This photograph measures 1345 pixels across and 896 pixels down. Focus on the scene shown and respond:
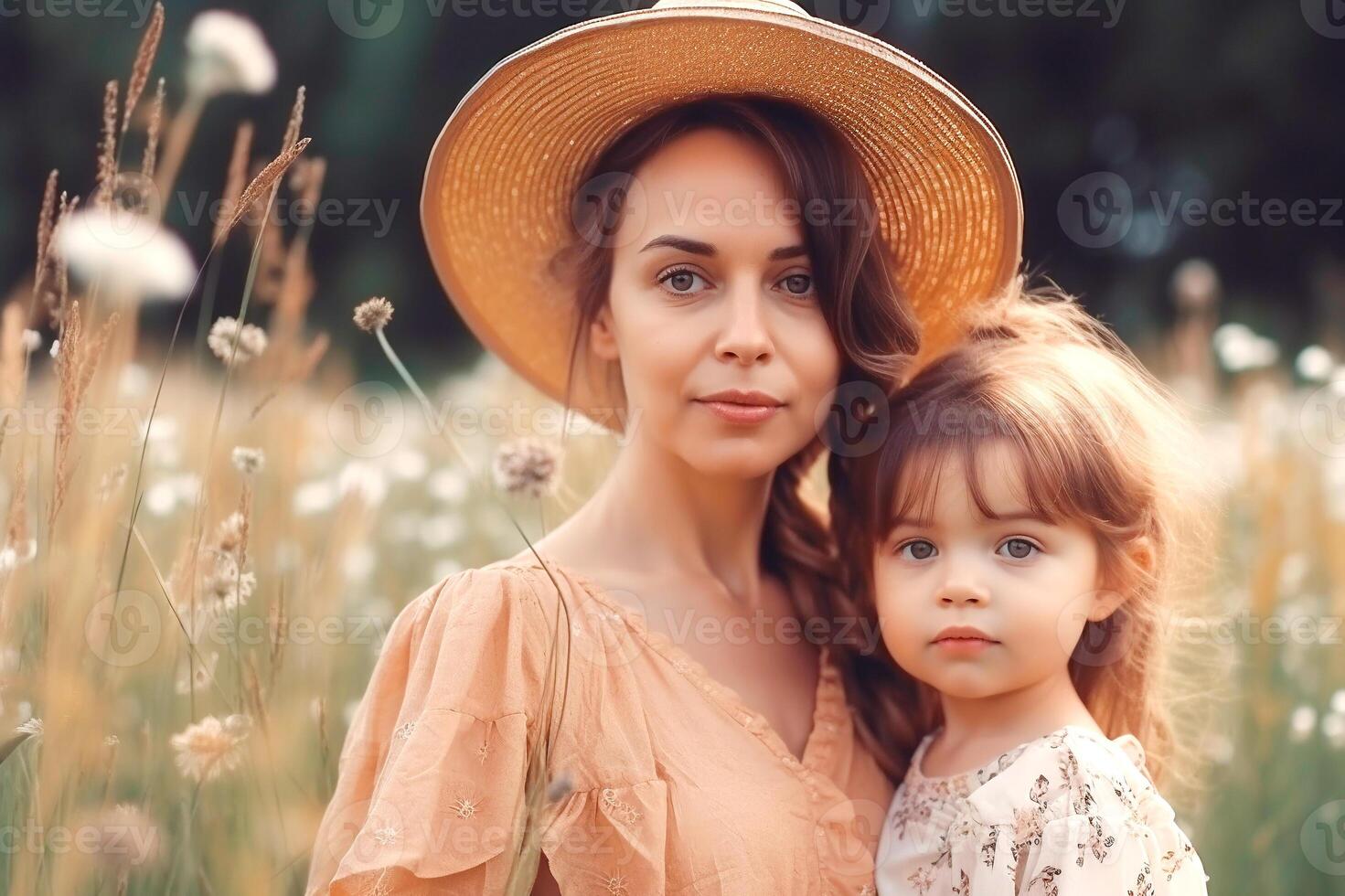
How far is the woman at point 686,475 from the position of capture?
177 cm

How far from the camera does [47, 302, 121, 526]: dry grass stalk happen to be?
A: 5.37ft

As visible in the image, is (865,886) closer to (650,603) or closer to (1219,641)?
(650,603)

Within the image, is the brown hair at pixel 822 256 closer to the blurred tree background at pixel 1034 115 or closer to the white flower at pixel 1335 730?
the white flower at pixel 1335 730

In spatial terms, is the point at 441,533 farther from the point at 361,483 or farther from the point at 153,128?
the point at 153,128

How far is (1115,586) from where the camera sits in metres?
1.98

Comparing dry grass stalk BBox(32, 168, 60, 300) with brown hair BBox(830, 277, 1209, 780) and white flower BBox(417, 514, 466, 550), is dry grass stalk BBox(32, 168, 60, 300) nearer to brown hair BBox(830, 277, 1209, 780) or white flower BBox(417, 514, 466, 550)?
brown hair BBox(830, 277, 1209, 780)

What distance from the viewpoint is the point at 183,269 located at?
223 centimetres

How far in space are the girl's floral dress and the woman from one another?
3.8 inches

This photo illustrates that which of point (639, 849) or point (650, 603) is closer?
point (639, 849)

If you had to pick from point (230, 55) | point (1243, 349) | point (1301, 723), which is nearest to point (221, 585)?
point (230, 55)

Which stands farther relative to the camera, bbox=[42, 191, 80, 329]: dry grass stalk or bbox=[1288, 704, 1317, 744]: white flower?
bbox=[1288, 704, 1317, 744]: white flower

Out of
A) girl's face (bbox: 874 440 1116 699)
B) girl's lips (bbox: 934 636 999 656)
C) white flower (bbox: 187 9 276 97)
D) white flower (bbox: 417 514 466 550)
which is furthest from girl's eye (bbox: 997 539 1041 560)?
white flower (bbox: 417 514 466 550)

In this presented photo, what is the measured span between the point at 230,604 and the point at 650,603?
57cm

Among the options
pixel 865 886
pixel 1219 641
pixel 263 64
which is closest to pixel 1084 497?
pixel 865 886
